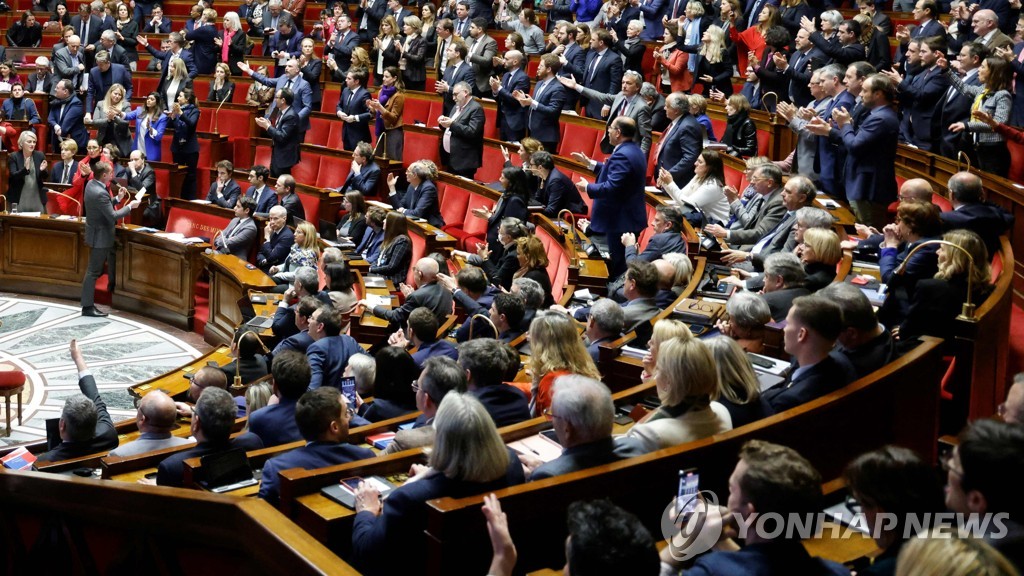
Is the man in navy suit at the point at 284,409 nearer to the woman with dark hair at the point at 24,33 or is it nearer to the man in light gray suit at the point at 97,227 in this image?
the man in light gray suit at the point at 97,227

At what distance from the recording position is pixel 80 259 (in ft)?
31.3

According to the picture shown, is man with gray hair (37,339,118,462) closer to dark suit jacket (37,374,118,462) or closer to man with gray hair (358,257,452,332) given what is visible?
dark suit jacket (37,374,118,462)

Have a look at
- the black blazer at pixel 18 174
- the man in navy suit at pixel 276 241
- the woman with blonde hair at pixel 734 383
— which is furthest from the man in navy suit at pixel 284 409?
the black blazer at pixel 18 174

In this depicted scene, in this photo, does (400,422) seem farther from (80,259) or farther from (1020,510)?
(80,259)

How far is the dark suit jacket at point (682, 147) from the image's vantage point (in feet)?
23.5

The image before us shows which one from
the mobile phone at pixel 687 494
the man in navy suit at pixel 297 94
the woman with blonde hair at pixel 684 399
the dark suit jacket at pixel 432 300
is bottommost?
the dark suit jacket at pixel 432 300

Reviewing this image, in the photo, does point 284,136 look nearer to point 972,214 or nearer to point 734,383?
point 972,214

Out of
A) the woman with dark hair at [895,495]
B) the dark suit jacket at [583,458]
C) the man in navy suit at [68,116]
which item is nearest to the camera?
the woman with dark hair at [895,495]

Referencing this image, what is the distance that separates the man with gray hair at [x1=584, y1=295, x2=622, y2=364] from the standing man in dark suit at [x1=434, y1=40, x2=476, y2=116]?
5.41 meters

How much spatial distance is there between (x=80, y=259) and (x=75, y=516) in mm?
7218

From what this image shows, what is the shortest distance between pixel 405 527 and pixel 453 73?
754cm

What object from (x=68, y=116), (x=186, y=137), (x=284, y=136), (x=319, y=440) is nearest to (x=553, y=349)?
(x=319, y=440)

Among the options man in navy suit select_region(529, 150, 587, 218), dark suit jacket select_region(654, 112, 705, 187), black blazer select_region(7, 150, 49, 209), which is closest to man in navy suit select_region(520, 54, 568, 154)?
man in navy suit select_region(529, 150, 587, 218)

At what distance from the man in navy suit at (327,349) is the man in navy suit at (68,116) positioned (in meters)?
6.75
